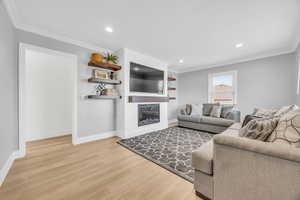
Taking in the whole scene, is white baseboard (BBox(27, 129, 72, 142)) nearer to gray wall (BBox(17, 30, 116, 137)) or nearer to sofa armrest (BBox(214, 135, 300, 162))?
gray wall (BBox(17, 30, 116, 137))

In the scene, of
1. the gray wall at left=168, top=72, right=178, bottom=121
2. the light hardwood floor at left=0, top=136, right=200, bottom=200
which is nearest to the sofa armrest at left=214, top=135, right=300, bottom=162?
the light hardwood floor at left=0, top=136, right=200, bottom=200

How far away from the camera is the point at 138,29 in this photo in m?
2.35

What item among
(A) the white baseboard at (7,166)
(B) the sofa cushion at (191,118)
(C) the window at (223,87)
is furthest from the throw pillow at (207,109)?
(A) the white baseboard at (7,166)

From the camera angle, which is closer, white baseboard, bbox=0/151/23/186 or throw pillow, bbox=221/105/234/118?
white baseboard, bbox=0/151/23/186

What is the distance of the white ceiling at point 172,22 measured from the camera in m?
1.72

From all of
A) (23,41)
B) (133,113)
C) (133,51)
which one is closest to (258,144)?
(133,113)

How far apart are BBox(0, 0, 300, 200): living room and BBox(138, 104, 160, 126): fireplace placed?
0.04m

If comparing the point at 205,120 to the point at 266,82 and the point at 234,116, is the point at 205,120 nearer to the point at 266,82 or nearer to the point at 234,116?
the point at 234,116

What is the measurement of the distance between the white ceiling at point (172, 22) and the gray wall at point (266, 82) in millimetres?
473

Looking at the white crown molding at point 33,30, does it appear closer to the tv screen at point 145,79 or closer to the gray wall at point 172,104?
the tv screen at point 145,79

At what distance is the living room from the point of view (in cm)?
107

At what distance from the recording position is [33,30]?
7.46 feet

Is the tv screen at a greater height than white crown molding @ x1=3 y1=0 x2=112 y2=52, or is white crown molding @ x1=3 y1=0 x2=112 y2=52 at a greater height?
white crown molding @ x1=3 y1=0 x2=112 y2=52

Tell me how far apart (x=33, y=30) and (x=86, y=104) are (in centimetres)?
173
